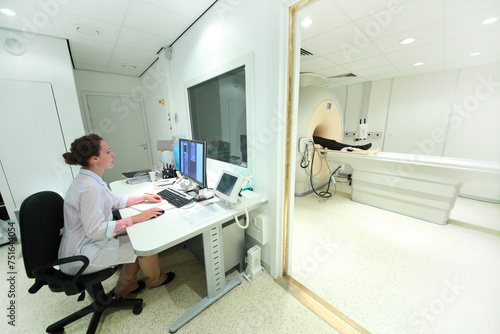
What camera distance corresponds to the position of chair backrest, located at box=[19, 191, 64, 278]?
3.11 ft

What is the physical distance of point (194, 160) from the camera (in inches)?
60.0

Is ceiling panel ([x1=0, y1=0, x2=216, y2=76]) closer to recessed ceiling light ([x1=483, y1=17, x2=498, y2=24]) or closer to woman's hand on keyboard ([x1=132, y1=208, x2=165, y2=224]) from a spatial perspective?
woman's hand on keyboard ([x1=132, y1=208, x2=165, y2=224])

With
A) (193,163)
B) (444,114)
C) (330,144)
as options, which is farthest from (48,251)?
(444,114)

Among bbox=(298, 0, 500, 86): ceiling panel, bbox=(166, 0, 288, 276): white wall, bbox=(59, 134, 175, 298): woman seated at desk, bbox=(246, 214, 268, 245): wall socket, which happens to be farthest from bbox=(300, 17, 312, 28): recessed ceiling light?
bbox=(59, 134, 175, 298): woman seated at desk

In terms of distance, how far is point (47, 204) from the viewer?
3.49 feet

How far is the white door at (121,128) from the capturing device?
Result: 12.0 feet

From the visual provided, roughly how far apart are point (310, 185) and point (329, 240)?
1.49 m

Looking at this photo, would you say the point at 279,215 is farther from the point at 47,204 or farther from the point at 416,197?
the point at 416,197

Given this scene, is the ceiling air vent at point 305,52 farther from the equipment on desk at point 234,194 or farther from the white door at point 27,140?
the white door at point 27,140

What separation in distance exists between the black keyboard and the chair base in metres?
0.74

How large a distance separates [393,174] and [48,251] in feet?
11.7

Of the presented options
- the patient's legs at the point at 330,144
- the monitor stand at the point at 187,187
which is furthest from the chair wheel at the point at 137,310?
the patient's legs at the point at 330,144

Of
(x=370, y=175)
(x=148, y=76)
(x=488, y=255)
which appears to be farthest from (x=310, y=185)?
(x=148, y=76)

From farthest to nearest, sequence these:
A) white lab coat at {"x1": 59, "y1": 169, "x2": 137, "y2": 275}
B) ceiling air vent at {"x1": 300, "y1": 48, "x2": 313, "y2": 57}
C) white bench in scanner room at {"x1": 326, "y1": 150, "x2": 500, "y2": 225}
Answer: ceiling air vent at {"x1": 300, "y1": 48, "x2": 313, "y2": 57} < white bench in scanner room at {"x1": 326, "y1": 150, "x2": 500, "y2": 225} < white lab coat at {"x1": 59, "y1": 169, "x2": 137, "y2": 275}
